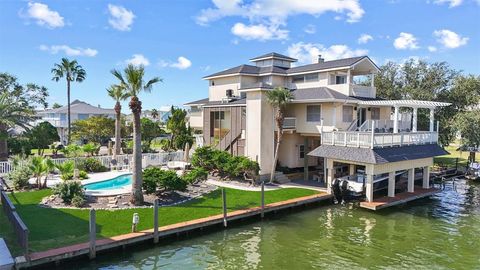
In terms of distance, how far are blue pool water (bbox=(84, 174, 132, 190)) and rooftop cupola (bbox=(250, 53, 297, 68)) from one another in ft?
57.2

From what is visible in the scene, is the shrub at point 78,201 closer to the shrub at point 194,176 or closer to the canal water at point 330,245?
the canal water at point 330,245

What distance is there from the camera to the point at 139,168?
59.7 feet

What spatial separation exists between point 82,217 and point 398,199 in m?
18.9

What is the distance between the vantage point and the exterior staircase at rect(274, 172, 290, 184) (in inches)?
1054

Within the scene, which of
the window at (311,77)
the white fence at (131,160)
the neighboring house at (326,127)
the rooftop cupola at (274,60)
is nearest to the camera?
the neighboring house at (326,127)

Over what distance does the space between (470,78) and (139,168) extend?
3781 centimetres

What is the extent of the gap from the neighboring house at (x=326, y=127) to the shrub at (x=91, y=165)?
9756 mm

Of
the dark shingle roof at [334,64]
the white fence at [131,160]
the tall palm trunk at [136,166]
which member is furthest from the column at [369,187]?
the white fence at [131,160]

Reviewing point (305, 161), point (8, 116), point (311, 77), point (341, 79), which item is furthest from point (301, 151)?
point (8, 116)

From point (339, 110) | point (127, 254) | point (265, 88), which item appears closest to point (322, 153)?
point (339, 110)

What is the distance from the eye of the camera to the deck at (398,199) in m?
21.5

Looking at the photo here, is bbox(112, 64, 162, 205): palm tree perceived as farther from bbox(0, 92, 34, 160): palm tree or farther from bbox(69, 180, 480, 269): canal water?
bbox(0, 92, 34, 160): palm tree

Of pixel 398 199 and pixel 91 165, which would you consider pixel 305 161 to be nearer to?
pixel 398 199

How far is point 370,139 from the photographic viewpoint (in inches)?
867
